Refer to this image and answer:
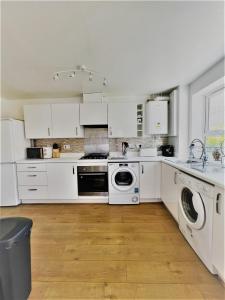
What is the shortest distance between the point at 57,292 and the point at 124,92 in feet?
10.7

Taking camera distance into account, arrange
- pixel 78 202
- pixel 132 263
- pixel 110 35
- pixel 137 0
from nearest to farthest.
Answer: pixel 137 0
pixel 110 35
pixel 132 263
pixel 78 202

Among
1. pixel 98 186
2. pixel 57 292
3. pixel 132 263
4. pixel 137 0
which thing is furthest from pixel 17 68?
pixel 132 263

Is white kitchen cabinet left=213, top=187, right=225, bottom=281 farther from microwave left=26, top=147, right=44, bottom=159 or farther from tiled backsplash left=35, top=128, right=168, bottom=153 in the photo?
microwave left=26, top=147, right=44, bottom=159

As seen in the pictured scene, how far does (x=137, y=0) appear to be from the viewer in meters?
1.19

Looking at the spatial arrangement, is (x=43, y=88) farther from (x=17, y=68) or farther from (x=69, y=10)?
(x=69, y=10)

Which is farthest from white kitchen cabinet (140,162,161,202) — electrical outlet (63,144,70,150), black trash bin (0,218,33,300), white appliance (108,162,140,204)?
black trash bin (0,218,33,300)

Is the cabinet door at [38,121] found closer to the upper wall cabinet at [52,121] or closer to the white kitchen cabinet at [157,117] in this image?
the upper wall cabinet at [52,121]

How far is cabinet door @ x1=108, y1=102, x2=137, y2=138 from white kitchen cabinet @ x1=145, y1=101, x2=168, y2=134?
0.31m

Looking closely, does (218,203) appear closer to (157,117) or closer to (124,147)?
(157,117)

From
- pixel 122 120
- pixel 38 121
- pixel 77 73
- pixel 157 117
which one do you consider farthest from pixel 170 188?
pixel 38 121

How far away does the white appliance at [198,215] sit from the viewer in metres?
1.52

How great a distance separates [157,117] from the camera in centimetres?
343

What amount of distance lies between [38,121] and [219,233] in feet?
11.3

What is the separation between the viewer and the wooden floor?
141cm
